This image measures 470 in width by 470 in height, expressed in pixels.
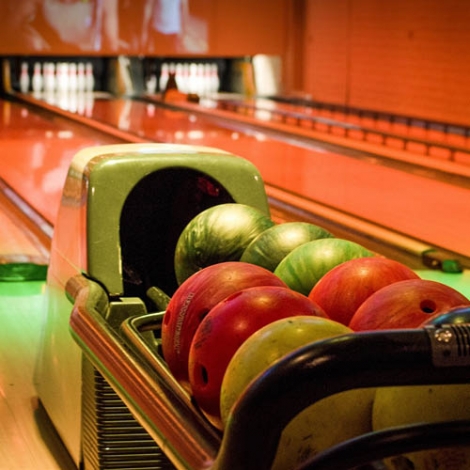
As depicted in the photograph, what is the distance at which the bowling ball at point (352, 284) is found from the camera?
55.1 inches

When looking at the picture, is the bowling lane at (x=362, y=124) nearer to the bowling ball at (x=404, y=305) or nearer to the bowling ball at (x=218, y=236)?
the bowling ball at (x=218, y=236)

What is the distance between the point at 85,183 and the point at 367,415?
3.70 feet

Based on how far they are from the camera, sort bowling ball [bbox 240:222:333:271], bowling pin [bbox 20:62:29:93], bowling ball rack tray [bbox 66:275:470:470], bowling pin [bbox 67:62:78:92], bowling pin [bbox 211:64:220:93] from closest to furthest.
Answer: bowling ball rack tray [bbox 66:275:470:470] < bowling ball [bbox 240:222:333:271] < bowling pin [bbox 20:62:29:93] < bowling pin [bbox 67:62:78:92] < bowling pin [bbox 211:64:220:93]

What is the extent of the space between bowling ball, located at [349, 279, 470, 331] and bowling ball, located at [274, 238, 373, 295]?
313 millimetres

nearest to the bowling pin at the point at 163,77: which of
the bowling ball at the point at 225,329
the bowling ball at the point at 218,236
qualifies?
the bowling ball at the point at 218,236

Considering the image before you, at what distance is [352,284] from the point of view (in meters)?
1.41

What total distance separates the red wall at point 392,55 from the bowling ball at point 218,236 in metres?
5.51

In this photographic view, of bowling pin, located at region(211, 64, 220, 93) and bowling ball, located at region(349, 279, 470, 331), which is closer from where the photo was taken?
bowling ball, located at region(349, 279, 470, 331)

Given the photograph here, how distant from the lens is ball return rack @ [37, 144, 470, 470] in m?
0.87

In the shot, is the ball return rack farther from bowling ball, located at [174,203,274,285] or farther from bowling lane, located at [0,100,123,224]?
bowling lane, located at [0,100,123,224]

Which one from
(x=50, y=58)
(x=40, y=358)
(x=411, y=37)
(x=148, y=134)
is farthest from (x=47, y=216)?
(x=50, y=58)

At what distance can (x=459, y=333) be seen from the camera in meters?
0.88

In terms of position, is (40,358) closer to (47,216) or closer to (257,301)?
(257,301)

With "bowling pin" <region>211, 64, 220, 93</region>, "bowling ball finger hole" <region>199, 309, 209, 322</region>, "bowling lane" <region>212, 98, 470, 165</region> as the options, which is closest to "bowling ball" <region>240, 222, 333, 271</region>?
"bowling ball finger hole" <region>199, 309, 209, 322</region>
